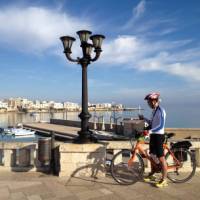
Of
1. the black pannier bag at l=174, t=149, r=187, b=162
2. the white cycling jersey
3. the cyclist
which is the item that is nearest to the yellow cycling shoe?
the cyclist

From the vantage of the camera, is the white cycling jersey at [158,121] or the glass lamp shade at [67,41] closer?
the white cycling jersey at [158,121]

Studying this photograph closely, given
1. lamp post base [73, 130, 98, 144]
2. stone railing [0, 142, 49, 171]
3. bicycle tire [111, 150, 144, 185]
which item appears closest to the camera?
bicycle tire [111, 150, 144, 185]

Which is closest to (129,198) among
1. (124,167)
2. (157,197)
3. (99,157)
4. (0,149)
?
(157,197)

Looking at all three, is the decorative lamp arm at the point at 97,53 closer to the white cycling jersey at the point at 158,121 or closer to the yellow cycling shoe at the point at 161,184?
the white cycling jersey at the point at 158,121

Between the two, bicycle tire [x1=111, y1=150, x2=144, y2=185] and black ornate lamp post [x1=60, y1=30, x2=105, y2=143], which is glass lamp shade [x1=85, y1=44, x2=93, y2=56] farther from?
bicycle tire [x1=111, y1=150, x2=144, y2=185]

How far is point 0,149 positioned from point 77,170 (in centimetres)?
202

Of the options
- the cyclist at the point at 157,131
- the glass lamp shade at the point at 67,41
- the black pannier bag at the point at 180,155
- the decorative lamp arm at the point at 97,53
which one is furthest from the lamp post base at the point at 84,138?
the glass lamp shade at the point at 67,41

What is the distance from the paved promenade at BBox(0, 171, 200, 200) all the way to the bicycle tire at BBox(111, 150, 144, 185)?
150 mm

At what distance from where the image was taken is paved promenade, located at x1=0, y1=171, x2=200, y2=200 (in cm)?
564

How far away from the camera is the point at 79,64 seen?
25.9ft

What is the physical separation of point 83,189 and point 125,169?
1.03 meters

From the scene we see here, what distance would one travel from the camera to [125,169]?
6637mm

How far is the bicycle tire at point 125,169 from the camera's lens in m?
6.43

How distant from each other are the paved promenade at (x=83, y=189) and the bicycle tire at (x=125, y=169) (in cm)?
15
